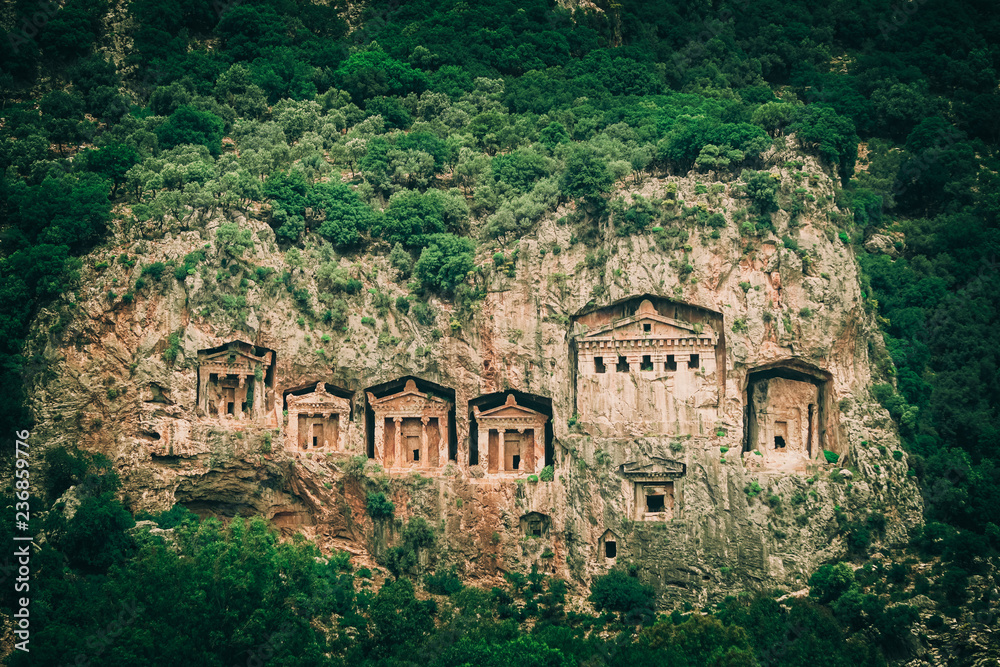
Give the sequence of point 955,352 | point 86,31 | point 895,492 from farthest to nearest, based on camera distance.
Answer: point 86,31 < point 955,352 < point 895,492

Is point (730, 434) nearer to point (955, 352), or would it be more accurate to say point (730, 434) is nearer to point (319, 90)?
point (955, 352)

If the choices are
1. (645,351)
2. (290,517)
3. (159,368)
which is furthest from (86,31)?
(645,351)

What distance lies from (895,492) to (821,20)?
3910 cm

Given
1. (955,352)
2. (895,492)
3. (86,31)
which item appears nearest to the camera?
(895,492)

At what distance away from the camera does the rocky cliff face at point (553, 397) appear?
59719 millimetres

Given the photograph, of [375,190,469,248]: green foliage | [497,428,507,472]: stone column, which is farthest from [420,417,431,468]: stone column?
[375,190,469,248]: green foliage

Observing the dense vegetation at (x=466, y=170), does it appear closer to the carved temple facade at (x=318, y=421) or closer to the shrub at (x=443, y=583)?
the shrub at (x=443, y=583)

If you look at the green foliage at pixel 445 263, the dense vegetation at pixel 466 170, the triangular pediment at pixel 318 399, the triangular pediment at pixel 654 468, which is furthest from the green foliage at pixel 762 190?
the triangular pediment at pixel 318 399

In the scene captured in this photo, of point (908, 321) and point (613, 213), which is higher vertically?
point (613, 213)

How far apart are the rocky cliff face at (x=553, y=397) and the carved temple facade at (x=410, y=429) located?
218 mm

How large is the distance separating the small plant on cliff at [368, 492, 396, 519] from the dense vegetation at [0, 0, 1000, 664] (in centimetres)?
298

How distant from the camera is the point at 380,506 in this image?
61.1 meters

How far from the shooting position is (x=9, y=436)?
59.7 meters

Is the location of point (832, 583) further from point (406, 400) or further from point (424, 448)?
point (406, 400)
